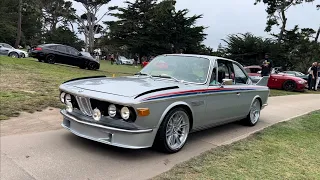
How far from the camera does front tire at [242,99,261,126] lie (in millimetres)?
7273

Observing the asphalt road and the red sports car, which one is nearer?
the asphalt road

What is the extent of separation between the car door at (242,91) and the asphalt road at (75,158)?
3.59 ft

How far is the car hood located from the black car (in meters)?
15.3

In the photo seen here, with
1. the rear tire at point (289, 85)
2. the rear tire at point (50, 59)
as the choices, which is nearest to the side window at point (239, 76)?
the rear tire at point (289, 85)

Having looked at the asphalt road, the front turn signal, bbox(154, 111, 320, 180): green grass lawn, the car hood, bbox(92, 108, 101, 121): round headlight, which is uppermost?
the car hood

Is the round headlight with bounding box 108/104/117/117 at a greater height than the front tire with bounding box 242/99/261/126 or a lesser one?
greater

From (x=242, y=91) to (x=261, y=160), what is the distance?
2051 millimetres

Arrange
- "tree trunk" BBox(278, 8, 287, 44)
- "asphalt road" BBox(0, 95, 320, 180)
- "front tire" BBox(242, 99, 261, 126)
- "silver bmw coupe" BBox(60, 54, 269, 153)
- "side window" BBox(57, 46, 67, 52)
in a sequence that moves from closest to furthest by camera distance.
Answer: "asphalt road" BBox(0, 95, 320, 180) → "silver bmw coupe" BBox(60, 54, 269, 153) → "front tire" BBox(242, 99, 261, 126) → "side window" BBox(57, 46, 67, 52) → "tree trunk" BBox(278, 8, 287, 44)

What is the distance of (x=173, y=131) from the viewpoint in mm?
4938

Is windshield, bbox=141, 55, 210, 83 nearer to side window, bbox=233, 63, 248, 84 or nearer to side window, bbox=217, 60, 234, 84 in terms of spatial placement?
side window, bbox=217, 60, 234, 84

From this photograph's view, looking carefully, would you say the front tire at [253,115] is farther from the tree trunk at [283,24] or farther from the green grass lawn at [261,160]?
the tree trunk at [283,24]

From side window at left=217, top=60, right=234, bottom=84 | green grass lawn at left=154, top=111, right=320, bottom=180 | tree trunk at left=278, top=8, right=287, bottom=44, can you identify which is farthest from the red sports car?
tree trunk at left=278, top=8, right=287, bottom=44

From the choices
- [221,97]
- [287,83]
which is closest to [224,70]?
[221,97]

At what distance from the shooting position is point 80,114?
4793 mm
